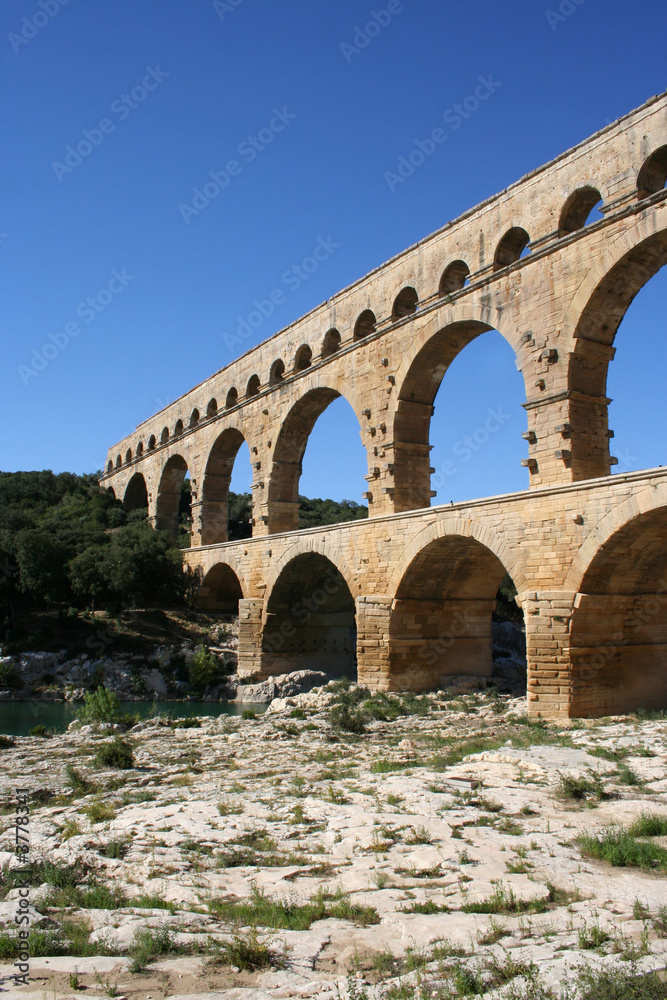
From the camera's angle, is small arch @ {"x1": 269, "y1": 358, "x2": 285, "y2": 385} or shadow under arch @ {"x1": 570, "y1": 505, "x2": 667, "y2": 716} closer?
shadow under arch @ {"x1": 570, "y1": 505, "x2": 667, "y2": 716}

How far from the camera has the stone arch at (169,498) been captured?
29938mm

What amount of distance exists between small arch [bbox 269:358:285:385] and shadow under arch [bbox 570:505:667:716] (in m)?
13.0

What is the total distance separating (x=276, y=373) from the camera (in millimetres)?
22094

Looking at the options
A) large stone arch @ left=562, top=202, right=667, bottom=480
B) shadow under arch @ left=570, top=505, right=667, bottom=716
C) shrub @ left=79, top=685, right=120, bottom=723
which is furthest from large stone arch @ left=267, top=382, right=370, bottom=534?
shadow under arch @ left=570, top=505, right=667, bottom=716

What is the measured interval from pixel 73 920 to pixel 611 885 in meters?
2.99

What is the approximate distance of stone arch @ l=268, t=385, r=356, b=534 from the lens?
2116cm

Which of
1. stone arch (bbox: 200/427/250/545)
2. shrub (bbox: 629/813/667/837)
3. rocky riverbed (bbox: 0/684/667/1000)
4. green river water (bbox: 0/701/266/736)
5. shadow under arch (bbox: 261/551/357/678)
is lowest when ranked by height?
green river water (bbox: 0/701/266/736)

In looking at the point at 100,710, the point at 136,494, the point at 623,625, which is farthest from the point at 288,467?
the point at 136,494

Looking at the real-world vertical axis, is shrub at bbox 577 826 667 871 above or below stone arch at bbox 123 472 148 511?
below

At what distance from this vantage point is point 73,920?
157 inches

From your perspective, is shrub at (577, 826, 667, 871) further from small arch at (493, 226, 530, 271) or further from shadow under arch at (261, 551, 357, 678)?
shadow under arch at (261, 551, 357, 678)

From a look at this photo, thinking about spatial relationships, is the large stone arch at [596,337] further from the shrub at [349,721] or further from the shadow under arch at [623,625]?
the shrub at [349,721]

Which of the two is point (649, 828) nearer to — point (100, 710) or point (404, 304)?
point (100, 710)

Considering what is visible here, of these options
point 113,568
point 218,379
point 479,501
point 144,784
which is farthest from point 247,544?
point 144,784
